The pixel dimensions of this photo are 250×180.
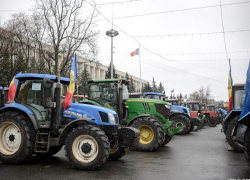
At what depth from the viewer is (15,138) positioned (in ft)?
24.3

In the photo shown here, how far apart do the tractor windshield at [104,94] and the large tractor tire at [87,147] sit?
3942 mm

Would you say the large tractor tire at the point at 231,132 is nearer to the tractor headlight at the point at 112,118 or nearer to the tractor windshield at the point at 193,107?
the tractor headlight at the point at 112,118

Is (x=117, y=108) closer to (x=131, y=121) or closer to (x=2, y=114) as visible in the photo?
(x=131, y=121)

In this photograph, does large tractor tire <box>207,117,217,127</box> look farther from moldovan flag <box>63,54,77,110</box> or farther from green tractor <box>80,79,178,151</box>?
moldovan flag <box>63,54,77,110</box>

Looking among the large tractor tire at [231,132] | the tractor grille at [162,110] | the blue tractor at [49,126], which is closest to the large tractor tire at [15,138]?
the blue tractor at [49,126]

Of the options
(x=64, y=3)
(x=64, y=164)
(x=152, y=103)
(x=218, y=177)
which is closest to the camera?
(x=218, y=177)

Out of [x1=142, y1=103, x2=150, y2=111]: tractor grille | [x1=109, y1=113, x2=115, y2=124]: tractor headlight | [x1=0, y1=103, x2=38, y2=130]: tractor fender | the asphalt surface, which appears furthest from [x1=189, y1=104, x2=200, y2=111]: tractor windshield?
[x1=0, y1=103, x2=38, y2=130]: tractor fender

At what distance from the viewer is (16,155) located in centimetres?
716

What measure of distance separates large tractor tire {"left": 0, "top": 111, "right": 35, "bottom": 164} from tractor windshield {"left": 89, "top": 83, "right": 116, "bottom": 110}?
394cm

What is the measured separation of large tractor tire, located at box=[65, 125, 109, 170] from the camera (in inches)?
261

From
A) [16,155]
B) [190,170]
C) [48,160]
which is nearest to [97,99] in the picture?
[48,160]

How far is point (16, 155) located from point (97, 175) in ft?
7.74

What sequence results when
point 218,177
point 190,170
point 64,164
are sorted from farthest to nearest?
1. point 64,164
2. point 190,170
3. point 218,177

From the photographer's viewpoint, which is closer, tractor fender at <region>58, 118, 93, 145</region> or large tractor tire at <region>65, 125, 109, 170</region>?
large tractor tire at <region>65, 125, 109, 170</region>
